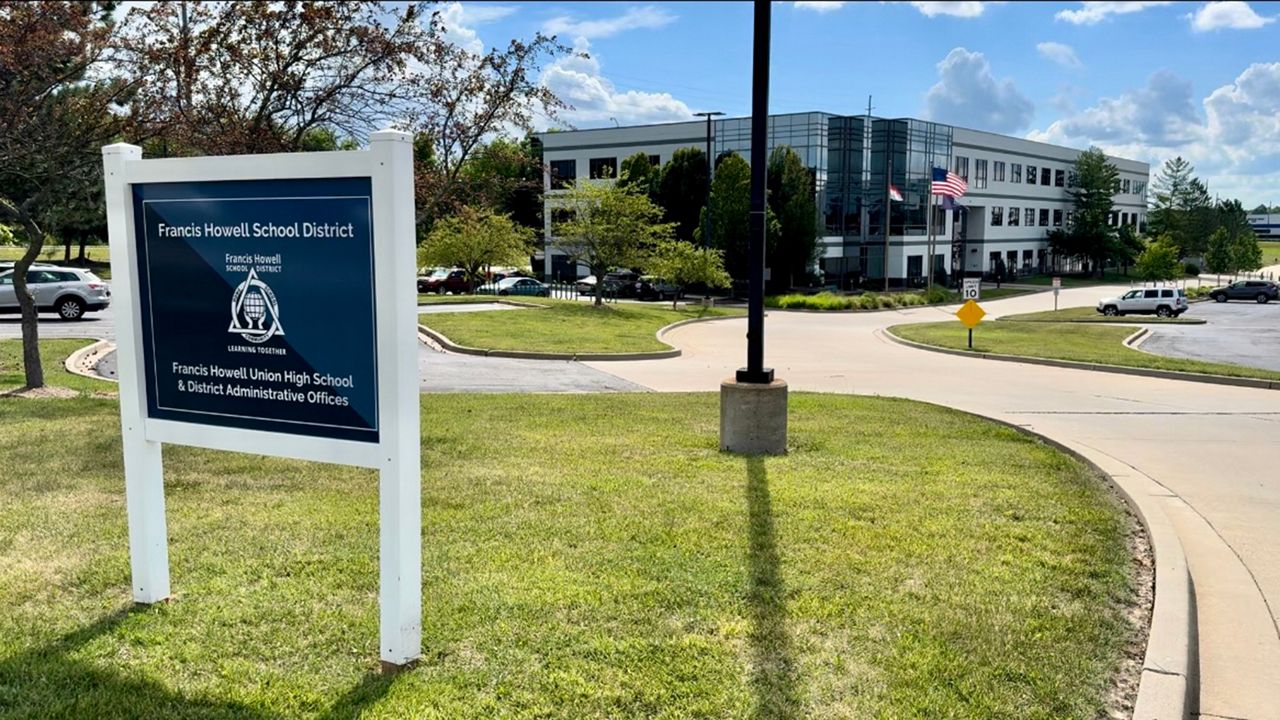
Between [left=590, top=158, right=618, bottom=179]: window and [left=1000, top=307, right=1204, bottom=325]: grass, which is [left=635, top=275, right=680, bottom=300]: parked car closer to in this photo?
[left=590, top=158, right=618, bottom=179]: window

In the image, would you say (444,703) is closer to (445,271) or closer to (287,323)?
(287,323)

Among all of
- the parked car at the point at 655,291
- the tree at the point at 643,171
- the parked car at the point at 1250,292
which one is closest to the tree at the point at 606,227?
the parked car at the point at 655,291

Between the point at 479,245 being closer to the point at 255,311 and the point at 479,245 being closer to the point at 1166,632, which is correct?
the point at 255,311

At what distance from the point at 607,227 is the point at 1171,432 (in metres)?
30.3

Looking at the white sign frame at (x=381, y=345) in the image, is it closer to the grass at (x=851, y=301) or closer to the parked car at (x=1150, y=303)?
the grass at (x=851, y=301)

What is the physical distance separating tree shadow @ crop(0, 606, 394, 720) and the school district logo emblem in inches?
59.3

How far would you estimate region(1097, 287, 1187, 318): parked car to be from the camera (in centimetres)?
4325

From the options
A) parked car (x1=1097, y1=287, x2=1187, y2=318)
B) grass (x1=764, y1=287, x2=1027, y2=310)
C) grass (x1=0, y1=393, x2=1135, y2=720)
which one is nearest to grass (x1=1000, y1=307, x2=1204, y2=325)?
parked car (x1=1097, y1=287, x2=1187, y2=318)

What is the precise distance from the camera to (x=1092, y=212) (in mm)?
78125

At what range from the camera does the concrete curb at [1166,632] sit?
12.7 feet

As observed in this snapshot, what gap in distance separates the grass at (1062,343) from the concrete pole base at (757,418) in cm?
1360

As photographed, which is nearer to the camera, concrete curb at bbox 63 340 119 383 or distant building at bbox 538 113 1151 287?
concrete curb at bbox 63 340 119 383

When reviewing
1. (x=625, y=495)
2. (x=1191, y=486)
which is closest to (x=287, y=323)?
(x=625, y=495)

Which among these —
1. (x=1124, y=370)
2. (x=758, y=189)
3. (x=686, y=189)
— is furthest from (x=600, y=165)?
(x=758, y=189)
